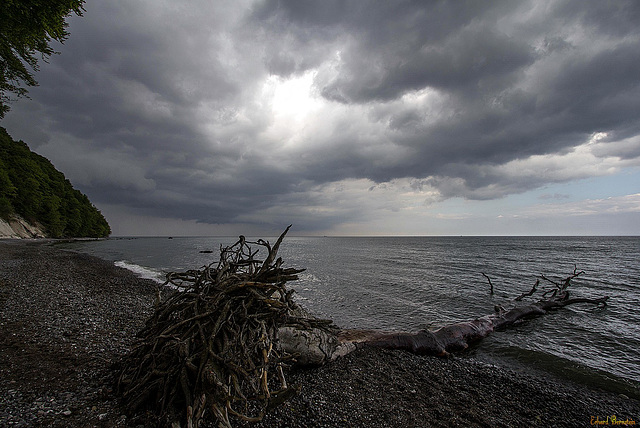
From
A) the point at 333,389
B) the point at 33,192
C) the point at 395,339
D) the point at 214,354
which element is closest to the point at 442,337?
the point at 395,339

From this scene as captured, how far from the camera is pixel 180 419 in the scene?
12.4ft

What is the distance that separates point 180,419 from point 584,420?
8244 millimetres

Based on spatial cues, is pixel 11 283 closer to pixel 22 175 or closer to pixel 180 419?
pixel 180 419

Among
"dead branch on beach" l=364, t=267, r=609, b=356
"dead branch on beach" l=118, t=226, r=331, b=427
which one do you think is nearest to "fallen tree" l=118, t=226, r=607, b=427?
"dead branch on beach" l=118, t=226, r=331, b=427

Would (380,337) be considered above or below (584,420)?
above

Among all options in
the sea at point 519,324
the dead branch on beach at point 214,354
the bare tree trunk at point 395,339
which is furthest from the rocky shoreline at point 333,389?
the sea at point 519,324

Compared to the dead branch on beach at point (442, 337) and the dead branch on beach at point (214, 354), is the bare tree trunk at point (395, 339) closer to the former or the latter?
the dead branch on beach at point (442, 337)

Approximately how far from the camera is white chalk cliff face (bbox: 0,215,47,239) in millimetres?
51188

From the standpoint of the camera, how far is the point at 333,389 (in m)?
5.59

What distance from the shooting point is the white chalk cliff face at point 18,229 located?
51.2 metres

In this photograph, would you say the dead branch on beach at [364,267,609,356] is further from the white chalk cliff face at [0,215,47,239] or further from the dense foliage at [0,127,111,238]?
the white chalk cliff face at [0,215,47,239]

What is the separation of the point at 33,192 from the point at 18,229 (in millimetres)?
8639

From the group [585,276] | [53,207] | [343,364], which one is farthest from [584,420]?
[53,207]

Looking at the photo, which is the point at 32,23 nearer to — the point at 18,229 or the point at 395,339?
the point at 395,339
